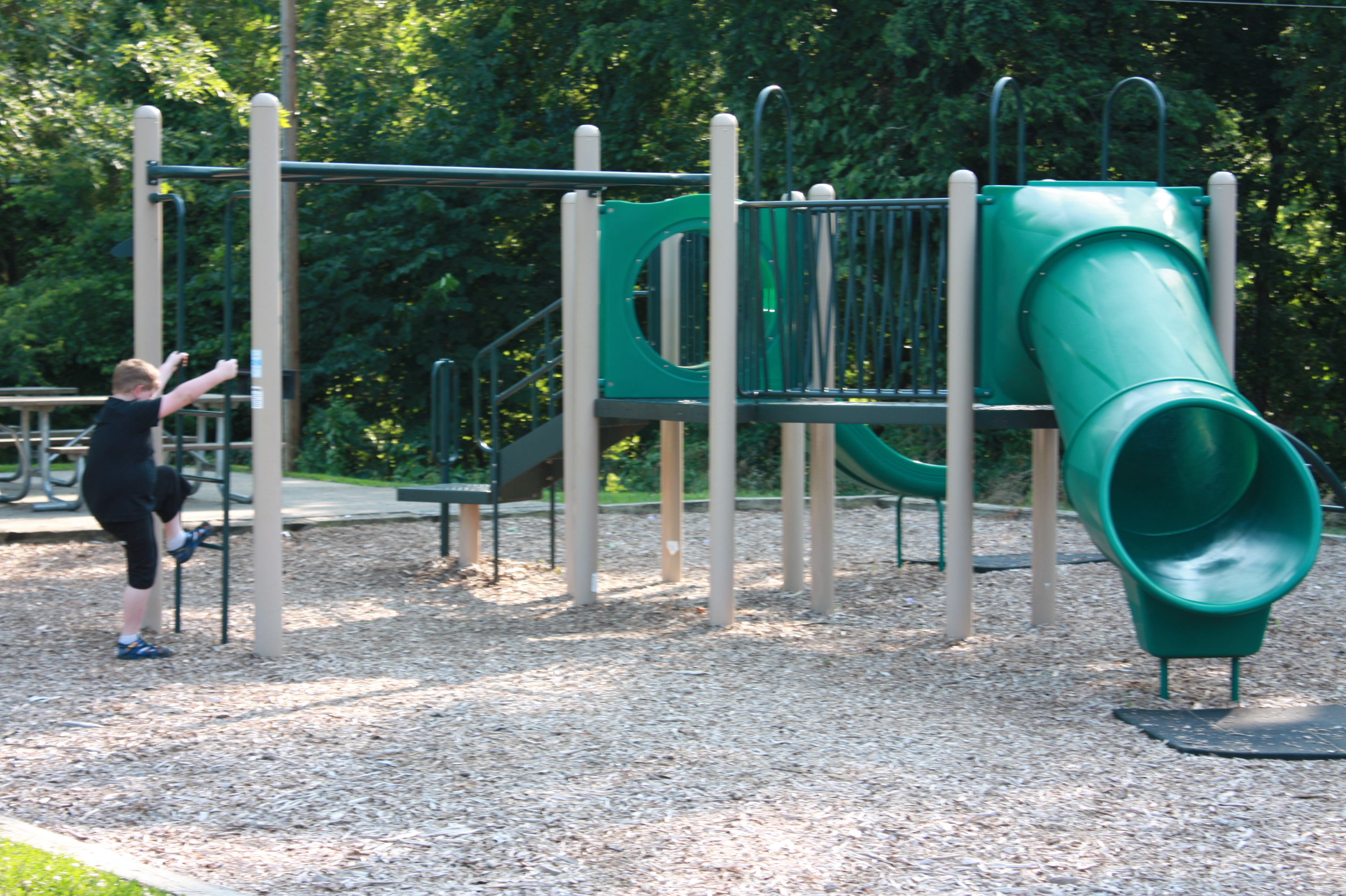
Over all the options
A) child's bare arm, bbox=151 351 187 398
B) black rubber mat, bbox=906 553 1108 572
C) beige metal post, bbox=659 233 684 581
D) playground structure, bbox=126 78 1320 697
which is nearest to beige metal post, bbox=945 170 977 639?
playground structure, bbox=126 78 1320 697

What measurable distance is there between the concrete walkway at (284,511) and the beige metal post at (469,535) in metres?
1.62

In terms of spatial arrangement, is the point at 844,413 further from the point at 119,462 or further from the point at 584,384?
the point at 119,462

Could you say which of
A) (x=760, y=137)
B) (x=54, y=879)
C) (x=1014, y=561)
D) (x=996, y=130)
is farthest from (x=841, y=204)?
Answer: (x=54, y=879)

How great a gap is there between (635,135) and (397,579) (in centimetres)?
1306

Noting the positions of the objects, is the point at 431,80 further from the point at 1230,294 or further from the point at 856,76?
the point at 1230,294

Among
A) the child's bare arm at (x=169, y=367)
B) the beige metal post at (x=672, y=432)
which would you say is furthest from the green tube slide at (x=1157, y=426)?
the child's bare arm at (x=169, y=367)

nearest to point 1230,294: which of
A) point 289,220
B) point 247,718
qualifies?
point 247,718

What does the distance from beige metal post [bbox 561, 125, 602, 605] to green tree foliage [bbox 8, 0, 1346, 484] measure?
7308mm

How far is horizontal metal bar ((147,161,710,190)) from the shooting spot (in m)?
6.56

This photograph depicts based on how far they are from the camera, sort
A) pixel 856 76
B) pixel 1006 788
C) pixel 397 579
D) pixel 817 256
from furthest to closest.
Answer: pixel 856 76, pixel 397 579, pixel 817 256, pixel 1006 788

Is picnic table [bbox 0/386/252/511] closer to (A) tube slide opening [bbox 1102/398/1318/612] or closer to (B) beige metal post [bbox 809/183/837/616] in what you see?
(B) beige metal post [bbox 809/183/837/616]

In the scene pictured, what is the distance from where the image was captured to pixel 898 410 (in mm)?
7074

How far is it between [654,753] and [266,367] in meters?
2.78

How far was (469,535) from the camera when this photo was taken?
9219 mm
